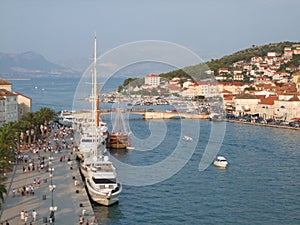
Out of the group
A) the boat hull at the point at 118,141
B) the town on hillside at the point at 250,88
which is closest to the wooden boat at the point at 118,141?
the boat hull at the point at 118,141

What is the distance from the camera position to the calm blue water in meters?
15.9

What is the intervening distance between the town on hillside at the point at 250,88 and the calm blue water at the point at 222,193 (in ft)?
64.2

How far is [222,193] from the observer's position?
19000 mm

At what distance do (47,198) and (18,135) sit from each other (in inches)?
360

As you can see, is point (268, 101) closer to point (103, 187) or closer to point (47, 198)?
point (103, 187)

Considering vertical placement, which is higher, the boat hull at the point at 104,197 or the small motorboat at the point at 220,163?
the small motorboat at the point at 220,163

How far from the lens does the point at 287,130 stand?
42.2 meters

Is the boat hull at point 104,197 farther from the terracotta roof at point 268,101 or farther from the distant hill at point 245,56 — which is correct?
the distant hill at point 245,56

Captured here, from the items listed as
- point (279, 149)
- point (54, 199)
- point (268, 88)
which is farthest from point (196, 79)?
point (54, 199)

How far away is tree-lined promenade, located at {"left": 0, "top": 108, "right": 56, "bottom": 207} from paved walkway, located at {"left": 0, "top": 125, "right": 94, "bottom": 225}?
0.53m

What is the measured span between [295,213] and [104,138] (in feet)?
54.5

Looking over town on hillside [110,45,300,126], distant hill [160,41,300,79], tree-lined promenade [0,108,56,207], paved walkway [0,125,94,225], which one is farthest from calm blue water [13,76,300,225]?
distant hill [160,41,300,79]

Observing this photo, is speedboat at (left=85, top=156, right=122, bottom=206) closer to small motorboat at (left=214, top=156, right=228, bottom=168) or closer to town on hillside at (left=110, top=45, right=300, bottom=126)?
small motorboat at (left=214, top=156, right=228, bottom=168)

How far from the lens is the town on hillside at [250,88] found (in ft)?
168
